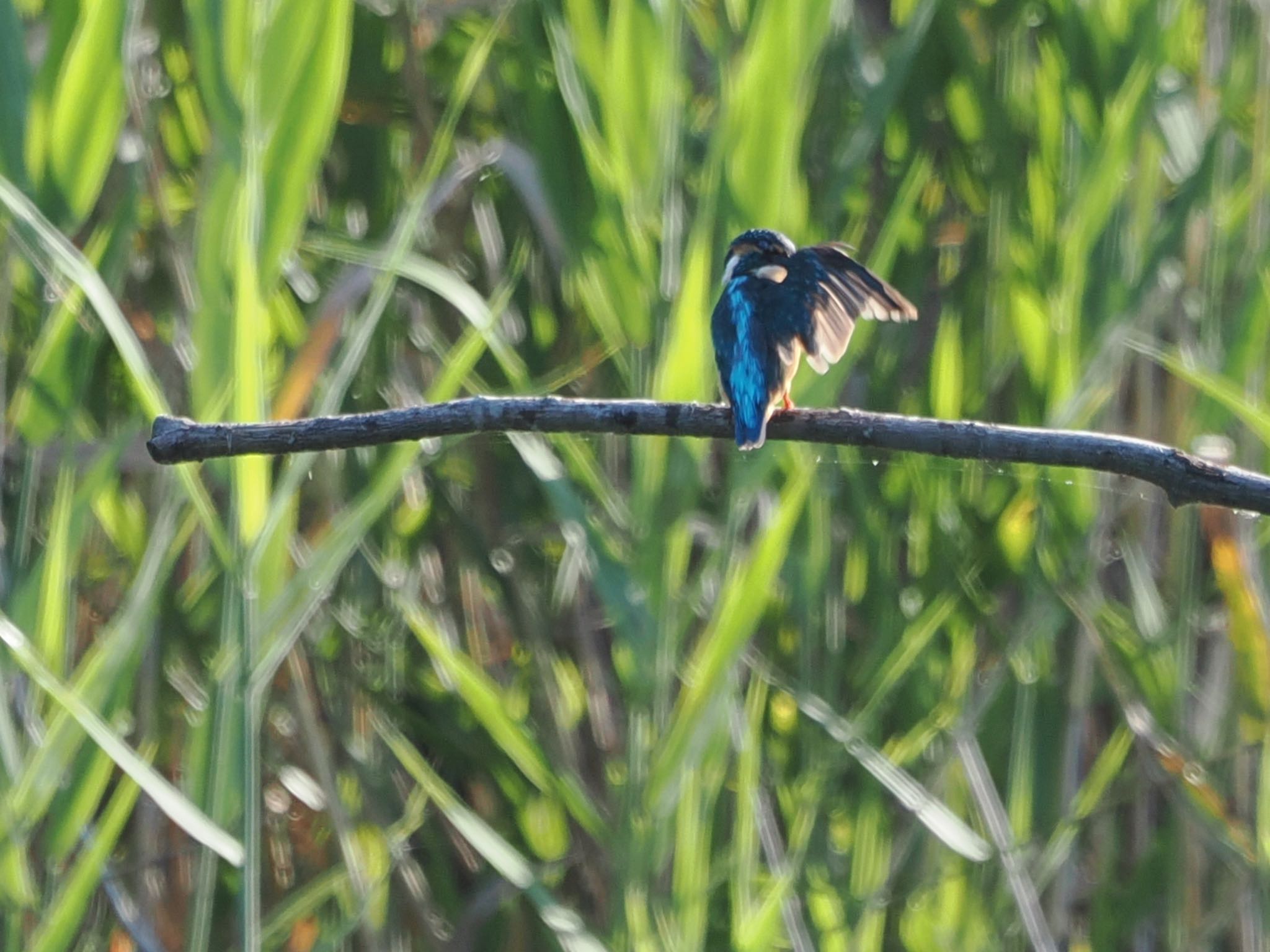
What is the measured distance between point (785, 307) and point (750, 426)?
33 centimetres

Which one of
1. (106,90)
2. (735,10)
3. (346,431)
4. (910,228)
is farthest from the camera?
(910,228)

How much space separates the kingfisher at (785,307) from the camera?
3.57ft

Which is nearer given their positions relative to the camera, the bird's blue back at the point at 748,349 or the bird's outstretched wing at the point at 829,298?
the bird's blue back at the point at 748,349

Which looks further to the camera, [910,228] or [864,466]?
[910,228]

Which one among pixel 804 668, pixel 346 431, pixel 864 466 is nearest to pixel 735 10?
pixel 864 466

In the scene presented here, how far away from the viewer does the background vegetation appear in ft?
3.56

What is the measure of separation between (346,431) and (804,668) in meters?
0.67

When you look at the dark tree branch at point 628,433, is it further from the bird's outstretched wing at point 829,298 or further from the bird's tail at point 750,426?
the bird's outstretched wing at point 829,298

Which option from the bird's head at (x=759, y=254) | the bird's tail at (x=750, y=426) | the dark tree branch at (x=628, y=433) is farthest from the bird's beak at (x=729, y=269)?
the dark tree branch at (x=628, y=433)

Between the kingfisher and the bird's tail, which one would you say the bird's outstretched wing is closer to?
the kingfisher

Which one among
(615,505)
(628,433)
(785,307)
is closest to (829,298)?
(785,307)

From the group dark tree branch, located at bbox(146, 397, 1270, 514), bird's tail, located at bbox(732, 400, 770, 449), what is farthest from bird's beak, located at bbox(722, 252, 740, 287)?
dark tree branch, located at bbox(146, 397, 1270, 514)

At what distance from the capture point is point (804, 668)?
1.31 metres

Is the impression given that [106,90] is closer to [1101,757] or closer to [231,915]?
[231,915]
